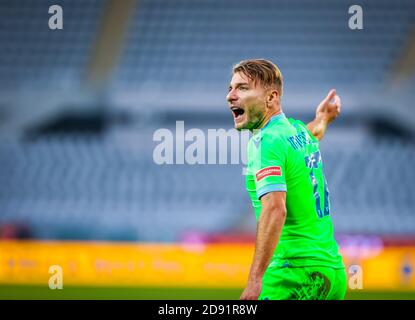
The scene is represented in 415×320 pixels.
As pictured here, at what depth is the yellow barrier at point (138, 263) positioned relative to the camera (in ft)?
37.8

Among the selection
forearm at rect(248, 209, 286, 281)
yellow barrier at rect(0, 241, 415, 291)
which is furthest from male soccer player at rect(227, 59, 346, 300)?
yellow barrier at rect(0, 241, 415, 291)

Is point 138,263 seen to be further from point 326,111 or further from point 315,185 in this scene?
point 315,185

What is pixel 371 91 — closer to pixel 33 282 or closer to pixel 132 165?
pixel 132 165

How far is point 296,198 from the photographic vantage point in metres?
3.72

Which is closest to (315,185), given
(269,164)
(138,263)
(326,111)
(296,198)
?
(296,198)

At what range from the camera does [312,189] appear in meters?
3.76

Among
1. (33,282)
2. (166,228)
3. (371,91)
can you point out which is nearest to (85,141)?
(166,228)

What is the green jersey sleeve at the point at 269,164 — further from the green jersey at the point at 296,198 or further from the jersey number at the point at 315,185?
the jersey number at the point at 315,185

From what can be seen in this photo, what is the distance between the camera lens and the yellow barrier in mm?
11523

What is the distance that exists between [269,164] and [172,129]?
11978 millimetres

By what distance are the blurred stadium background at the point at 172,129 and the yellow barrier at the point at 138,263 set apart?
2 centimetres

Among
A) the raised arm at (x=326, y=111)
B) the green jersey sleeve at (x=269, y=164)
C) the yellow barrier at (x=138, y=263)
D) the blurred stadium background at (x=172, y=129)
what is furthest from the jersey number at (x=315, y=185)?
the yellow barrier at (x=138, y=263)

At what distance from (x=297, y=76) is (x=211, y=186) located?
10.8ft

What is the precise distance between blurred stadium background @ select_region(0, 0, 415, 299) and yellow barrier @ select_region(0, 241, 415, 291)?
0.8 inches
